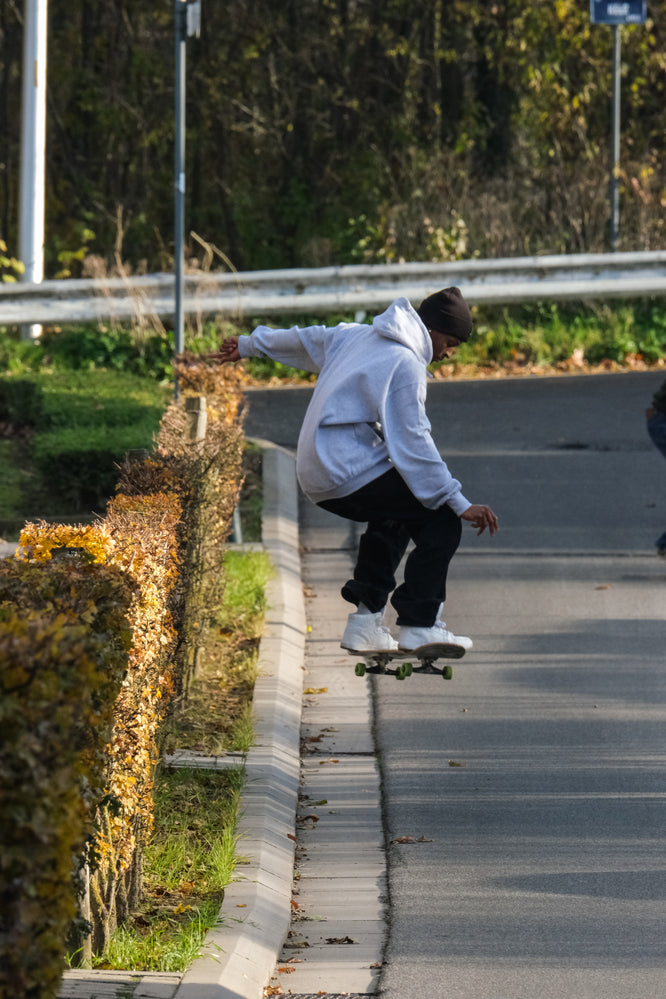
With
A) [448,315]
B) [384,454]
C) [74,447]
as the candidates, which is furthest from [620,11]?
[384,454]

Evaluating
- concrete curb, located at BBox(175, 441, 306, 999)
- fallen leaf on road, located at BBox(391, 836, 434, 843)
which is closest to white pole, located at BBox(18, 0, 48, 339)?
concrete curb, located at BBox(175, 441, 306, 999)

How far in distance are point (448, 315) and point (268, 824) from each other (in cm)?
216

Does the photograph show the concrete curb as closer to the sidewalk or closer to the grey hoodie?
the sidewalk

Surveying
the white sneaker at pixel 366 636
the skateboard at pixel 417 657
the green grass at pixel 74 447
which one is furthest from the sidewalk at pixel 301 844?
the green grass at pixel 74 447

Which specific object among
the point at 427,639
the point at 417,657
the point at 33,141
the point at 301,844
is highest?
the point at 33,141

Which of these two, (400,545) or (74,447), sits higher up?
(400,545)

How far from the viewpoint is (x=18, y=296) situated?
1561cm

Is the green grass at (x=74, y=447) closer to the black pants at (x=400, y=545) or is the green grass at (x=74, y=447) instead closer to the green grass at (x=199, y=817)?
the green grass at (x=199, y=817)

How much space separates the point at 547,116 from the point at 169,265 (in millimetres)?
5718

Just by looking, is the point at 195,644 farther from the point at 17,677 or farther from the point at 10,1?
the point at 10,1

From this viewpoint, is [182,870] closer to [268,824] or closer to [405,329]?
[268,824]

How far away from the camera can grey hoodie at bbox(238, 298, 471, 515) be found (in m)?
6.02

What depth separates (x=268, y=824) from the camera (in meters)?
5.89

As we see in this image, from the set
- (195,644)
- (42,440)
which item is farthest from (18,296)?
(195,644)
